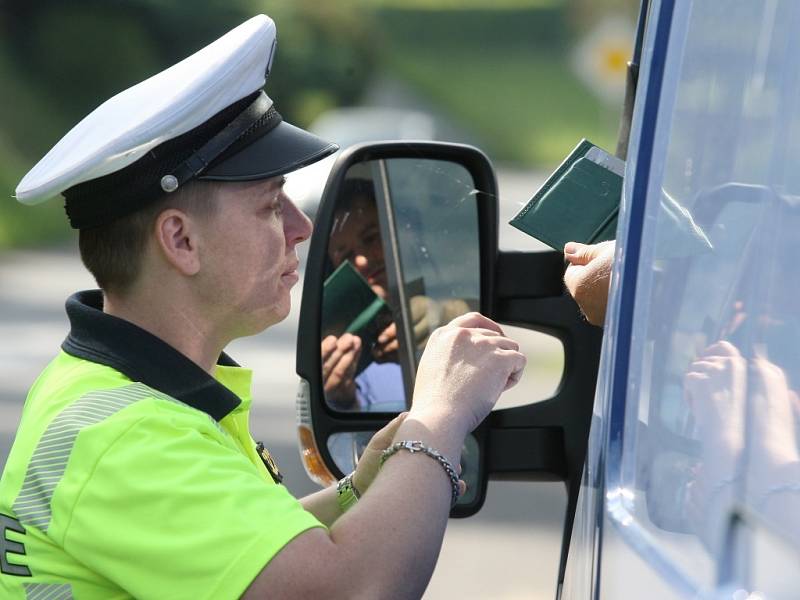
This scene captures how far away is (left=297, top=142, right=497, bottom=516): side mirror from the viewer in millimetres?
2543

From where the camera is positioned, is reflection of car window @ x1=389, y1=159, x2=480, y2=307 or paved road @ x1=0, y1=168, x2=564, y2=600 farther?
paved road @ x1=0, y1=168, x2=564, y2=600

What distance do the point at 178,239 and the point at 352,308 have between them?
32.5 inches

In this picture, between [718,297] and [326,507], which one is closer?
[718,297]

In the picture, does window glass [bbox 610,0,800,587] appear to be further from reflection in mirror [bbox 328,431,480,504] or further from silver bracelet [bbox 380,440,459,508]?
reflection in mirror [bbox 328,431,480,504]

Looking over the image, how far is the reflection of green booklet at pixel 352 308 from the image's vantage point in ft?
8.62

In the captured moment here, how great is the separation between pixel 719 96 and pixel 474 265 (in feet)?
3.70

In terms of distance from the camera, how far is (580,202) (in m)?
2.19

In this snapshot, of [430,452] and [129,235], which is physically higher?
[129,235]

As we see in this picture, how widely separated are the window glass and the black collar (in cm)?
63

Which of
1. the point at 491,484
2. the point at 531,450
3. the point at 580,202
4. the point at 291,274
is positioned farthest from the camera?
the point at 491,484

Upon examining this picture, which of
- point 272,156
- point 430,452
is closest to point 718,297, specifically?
point 430,452

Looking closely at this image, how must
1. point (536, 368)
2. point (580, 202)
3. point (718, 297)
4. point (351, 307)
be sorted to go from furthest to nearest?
point (536, 368) < point (351, 307) < point (580, 202) < point (718, 297)

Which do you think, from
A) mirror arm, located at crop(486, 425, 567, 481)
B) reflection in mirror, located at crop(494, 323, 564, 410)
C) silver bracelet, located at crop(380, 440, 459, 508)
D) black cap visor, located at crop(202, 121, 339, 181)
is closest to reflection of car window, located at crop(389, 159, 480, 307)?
reflection in mirror, located at crop(494, 323, 564, 410)

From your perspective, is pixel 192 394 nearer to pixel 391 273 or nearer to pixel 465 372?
pixel 465 372
